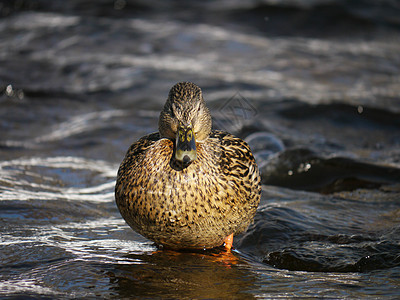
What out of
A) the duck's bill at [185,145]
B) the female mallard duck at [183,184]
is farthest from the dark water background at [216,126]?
the duck's bill at [185,145]

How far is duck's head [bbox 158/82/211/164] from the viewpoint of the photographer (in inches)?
180

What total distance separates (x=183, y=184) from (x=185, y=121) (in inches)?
18.8

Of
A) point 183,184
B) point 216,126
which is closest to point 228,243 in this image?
point 183,184

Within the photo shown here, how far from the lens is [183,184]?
478cm

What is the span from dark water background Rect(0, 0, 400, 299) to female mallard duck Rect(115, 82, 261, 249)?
337 millimetres

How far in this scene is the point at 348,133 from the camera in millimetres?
9328

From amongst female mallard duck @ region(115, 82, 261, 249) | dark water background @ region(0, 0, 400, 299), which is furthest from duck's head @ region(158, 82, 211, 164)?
dark water background @ region(0, 0, 400, 299)

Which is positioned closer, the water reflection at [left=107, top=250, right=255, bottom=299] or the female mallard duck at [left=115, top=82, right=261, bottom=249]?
the water reflection at [left=107, top=250, right=255, bottom=299]

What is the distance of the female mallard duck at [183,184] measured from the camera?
15.7 ft

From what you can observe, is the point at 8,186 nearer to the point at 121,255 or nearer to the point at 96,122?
the point at 121,255

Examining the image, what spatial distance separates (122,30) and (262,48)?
10.5 ft

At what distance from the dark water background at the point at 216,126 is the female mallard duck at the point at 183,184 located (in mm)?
337

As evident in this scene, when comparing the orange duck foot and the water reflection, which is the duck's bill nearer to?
the water reflection

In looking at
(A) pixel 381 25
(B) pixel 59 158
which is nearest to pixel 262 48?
(A) pixel 381 25
